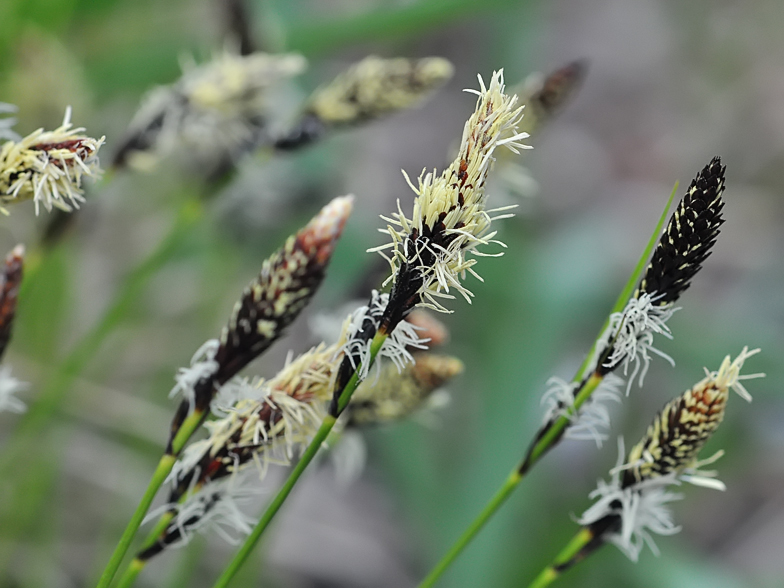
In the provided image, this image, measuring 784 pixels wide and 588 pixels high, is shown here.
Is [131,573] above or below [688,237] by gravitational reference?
below

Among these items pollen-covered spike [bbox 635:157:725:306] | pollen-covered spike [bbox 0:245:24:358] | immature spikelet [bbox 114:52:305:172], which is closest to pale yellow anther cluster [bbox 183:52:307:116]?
immature spikelet [bbox 114:52:305:172]

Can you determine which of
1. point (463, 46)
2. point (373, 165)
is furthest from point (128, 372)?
point (463, 46)

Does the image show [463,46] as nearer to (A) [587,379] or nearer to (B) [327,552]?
(B) [327,552]

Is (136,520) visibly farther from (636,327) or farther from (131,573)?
(636,327)

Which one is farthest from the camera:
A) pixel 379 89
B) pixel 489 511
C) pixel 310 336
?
pixel 310 336

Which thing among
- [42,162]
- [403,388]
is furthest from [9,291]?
[403,388]

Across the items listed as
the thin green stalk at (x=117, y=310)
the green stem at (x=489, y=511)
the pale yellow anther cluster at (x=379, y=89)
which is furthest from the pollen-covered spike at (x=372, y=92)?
the green stem at (x=489, y=511)
